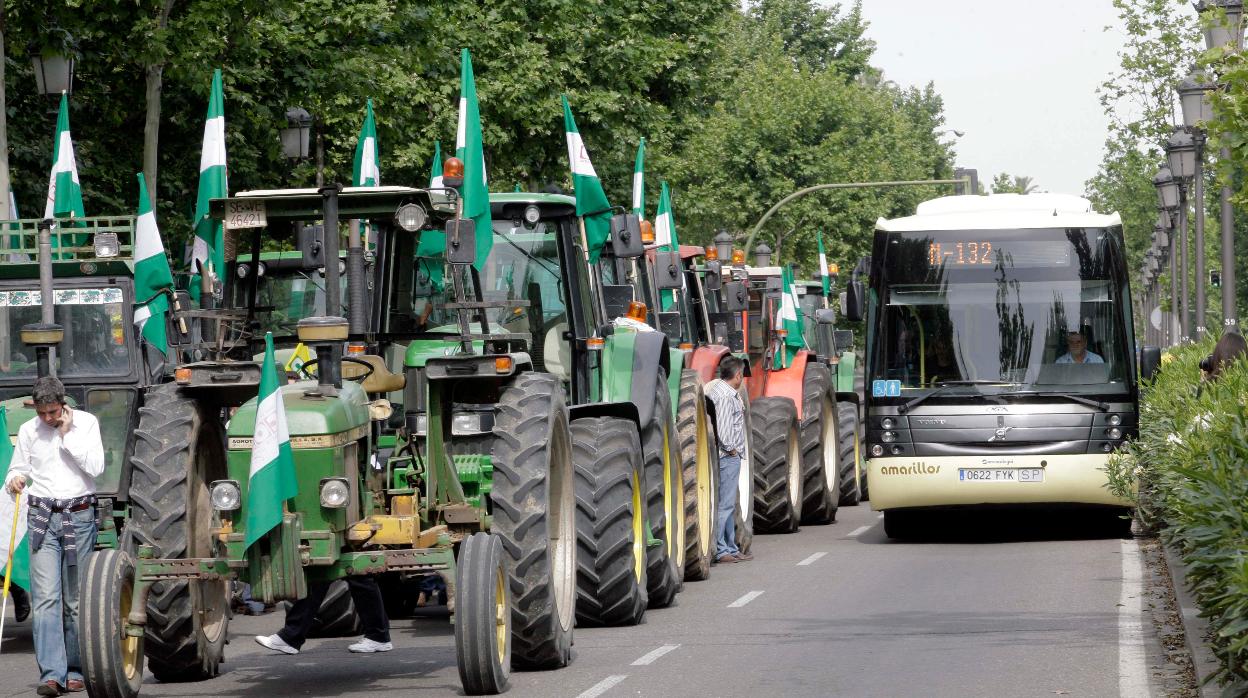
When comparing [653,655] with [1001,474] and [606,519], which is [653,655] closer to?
[606,519]

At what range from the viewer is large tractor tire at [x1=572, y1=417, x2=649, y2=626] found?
38.7ft

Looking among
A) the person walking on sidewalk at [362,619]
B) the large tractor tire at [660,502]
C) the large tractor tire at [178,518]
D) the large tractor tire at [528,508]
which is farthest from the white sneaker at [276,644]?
the large tractor tire at [660,502]

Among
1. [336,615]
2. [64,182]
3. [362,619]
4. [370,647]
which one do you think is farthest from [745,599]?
[64,182]

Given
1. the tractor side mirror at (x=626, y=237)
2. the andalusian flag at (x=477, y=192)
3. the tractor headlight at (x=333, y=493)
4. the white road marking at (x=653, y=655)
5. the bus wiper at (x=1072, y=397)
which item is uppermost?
Answer: the andalusian flag at (x=477, y=192)

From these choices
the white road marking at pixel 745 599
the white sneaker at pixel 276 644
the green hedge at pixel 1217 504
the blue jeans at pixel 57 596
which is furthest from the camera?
the white road marking at pixel 745 599

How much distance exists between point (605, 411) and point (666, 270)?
3284mm

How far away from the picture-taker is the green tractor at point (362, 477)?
918cm

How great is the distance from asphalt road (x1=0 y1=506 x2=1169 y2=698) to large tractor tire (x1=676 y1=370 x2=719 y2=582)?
259 mm

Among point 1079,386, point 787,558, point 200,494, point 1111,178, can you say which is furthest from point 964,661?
point 1111,178

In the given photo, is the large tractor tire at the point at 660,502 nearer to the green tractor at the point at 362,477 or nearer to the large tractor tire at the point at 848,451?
the green tractor at the point at 362,477

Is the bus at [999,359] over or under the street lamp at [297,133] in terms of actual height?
under

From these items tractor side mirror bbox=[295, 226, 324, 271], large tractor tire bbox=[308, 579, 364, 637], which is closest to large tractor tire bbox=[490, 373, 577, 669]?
tractor side mirror bbox=[295, 226, 324, 271]

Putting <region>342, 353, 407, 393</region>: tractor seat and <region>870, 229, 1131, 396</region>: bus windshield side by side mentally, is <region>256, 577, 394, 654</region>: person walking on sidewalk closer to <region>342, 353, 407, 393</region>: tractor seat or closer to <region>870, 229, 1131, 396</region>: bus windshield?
<region>342, 353, 407, 393</region>: tractor seat

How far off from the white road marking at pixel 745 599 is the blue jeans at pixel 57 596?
189 inches
